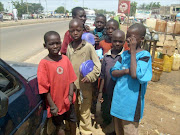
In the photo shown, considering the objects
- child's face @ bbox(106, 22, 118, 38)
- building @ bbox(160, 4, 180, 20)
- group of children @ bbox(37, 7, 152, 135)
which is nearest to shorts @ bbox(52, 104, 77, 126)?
group of children @ bbox(37, 7, 152, 135)

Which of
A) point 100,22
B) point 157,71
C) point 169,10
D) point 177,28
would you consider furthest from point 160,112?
point 169,10

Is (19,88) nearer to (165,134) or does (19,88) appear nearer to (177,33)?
(165,134)

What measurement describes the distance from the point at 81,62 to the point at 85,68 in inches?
7.8

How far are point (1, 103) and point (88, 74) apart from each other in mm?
1283

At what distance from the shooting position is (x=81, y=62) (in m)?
2.32

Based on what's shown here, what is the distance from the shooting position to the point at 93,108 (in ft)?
10.8

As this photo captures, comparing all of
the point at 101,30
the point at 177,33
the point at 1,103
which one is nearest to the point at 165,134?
the point at 101,30

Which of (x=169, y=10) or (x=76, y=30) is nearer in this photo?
(x=76, y=30)

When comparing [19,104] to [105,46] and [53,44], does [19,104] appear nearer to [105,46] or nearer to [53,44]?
[53,44]

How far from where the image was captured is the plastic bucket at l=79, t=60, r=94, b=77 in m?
2.16

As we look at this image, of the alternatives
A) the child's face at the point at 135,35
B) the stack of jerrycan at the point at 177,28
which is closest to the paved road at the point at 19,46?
the child's face at the point at 135,35

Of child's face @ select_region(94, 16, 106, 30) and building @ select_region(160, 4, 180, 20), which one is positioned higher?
building @ select_region(160, 4, 180, 20)

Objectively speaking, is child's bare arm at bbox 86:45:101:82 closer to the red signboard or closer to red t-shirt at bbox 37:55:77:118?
red t-shirt at bbox 37:55:77:118

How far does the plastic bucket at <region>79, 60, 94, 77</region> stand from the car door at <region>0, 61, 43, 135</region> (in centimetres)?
69
